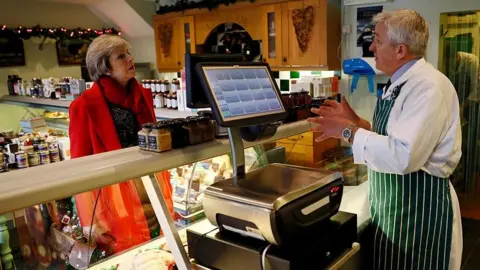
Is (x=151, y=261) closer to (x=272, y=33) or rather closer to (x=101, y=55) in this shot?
(x=101, y=55)

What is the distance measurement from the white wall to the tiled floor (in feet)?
5.10

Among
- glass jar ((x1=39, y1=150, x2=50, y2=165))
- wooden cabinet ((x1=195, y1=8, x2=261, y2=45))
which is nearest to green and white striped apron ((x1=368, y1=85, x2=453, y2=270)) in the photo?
glass jar ((x1=39, y1=150, x2=50, y2=165))

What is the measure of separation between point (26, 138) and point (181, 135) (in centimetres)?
267

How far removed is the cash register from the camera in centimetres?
117

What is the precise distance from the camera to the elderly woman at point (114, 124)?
1587 millimetres

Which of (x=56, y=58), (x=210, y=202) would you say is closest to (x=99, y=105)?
(x=210, y=202)

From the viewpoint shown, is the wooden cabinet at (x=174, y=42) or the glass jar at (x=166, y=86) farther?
the wooden cabinet at (x=174, y=42)

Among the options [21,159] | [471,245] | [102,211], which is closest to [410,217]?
[102,211]

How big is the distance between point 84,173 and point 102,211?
41 centimetres

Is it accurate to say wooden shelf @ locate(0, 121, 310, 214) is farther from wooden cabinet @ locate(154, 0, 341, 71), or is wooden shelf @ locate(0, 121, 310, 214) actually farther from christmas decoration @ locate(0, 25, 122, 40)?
christmas decoration @ locate(0, 25, 122, 40)

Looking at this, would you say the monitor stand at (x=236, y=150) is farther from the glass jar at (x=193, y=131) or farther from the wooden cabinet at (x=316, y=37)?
the wooden cabinet at (x=316, y=37)

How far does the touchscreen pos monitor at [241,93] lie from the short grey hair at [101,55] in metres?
1.33

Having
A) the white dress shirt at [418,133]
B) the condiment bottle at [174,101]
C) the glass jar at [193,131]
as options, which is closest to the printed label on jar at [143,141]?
the glass jar at [193,131]

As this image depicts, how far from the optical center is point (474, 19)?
4152 millimetres
